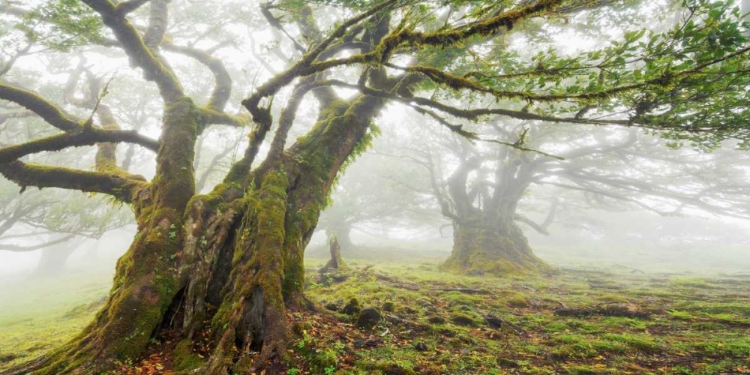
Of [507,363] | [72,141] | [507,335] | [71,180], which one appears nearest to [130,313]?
[71,180]

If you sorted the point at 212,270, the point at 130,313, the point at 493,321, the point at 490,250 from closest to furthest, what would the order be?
the point at 130,313, the point at 212,270, the point at 493,321, the point at 490,250

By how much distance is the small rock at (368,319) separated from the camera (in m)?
6.41

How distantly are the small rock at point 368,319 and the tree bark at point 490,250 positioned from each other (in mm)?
10688

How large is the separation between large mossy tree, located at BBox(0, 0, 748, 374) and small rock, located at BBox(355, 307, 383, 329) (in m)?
1.12

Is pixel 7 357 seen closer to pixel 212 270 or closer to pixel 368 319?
pixel 212 270

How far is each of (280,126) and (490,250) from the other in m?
13.3

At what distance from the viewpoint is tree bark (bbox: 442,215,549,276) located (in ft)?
53.6

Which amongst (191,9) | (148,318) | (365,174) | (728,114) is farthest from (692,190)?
(191,9)

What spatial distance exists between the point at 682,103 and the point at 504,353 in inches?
183

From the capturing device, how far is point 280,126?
26.3 ft

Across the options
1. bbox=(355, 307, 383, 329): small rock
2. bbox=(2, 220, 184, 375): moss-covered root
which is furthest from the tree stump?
bbox=(2, 220, 184, 375): moss-covered root

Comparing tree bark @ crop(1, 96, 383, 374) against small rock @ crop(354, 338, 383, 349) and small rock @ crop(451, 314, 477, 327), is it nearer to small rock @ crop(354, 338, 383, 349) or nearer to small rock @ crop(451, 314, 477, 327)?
small rock @ crop(354, 338, 383, 349)

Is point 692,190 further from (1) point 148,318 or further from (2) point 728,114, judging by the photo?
(1) point 148,318

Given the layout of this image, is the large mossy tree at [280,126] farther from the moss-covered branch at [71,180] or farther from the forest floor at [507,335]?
the forest floor at [507,335]
